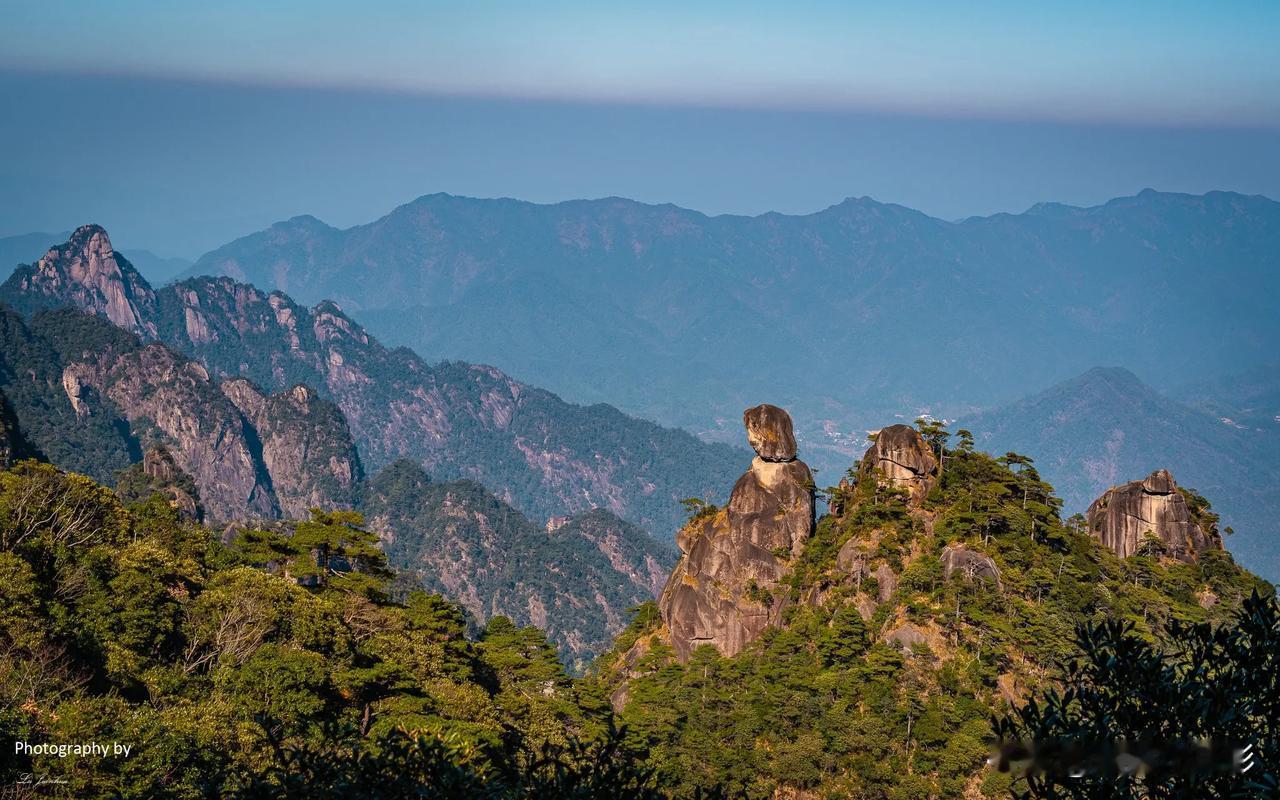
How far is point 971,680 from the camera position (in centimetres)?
4234

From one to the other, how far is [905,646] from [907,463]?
11.6 metres

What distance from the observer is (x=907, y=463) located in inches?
2110

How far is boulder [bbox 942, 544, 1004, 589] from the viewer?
154 feet

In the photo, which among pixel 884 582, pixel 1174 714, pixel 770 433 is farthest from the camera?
pixel 770 433

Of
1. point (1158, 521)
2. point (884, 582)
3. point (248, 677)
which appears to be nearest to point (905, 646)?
point (884, 582)

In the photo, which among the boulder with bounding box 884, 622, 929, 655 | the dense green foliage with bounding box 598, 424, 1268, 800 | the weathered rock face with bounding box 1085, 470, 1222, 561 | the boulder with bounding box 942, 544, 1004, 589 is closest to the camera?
the dense green foliage with bounding box 598, 424, 1268, 800

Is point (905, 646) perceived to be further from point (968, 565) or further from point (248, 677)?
point (248, 677)

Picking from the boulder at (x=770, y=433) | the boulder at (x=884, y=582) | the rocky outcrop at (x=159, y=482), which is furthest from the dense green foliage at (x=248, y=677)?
the rocky outcrop at (x=159, y=482)

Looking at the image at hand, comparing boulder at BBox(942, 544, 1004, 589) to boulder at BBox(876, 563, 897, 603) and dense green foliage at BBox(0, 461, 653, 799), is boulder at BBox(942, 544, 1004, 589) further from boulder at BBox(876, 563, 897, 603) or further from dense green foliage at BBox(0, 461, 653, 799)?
dense green foliage at BBox(0, 461, 653, 799)

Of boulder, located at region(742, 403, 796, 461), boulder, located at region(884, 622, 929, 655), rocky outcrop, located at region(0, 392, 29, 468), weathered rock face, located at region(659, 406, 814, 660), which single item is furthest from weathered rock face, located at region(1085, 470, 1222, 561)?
rocky outcrop, located at region(0, 392, 29, 468)

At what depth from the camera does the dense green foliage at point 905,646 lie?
1601 inches

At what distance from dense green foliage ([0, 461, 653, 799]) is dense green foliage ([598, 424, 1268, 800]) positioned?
612 cm

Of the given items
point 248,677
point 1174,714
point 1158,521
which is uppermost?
point 1158,521

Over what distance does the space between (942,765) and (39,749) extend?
3047 centimetres
